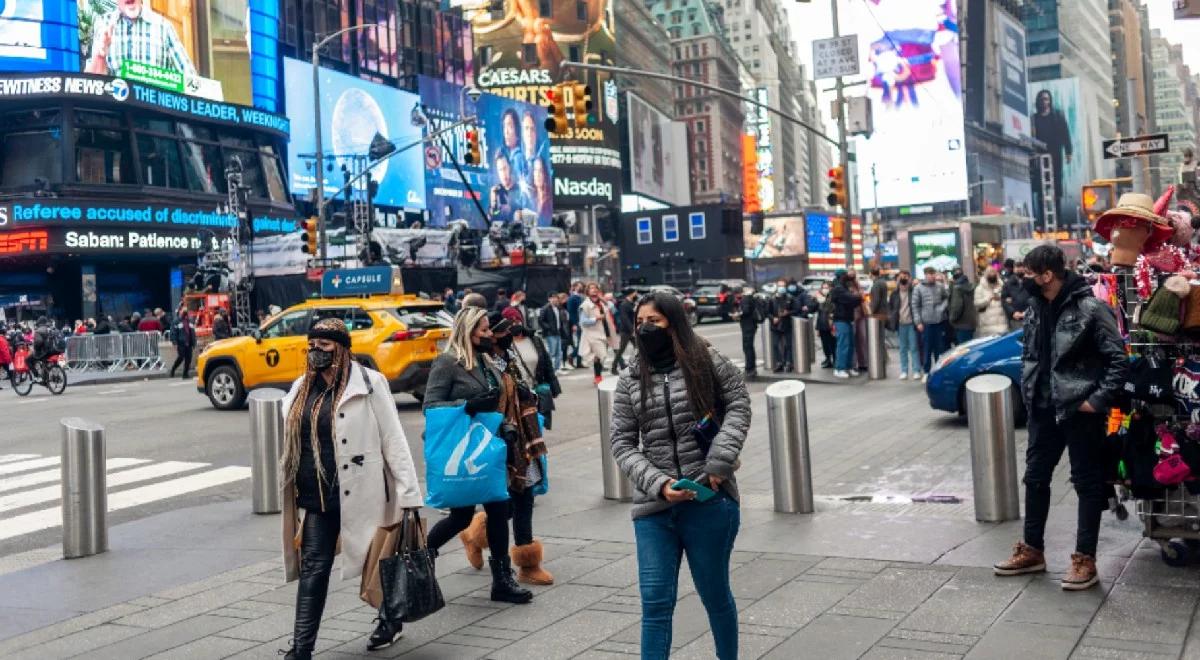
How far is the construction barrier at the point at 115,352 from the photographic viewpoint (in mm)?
32875

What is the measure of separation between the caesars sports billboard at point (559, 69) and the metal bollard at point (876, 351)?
7583cm

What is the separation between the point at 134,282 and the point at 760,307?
105ft

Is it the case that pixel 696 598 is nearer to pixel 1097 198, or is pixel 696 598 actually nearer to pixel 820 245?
pixel 1097 198

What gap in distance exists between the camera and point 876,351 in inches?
831

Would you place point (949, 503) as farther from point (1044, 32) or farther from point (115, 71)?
point (1044, 32)

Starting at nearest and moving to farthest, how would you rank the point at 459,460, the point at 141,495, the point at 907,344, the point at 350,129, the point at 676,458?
the point at 676,458 < the point at 459,460 < the point at 141,495 < the point at 907,344 < the point at 350,129

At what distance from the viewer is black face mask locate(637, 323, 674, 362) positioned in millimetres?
4906

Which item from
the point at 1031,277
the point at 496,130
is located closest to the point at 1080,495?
the point at 1031,277

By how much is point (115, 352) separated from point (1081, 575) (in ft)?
99.2

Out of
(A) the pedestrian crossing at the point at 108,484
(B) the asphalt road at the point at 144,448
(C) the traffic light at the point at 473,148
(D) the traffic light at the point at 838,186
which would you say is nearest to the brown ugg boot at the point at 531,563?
(B) the asphalt road at the point at 144,448

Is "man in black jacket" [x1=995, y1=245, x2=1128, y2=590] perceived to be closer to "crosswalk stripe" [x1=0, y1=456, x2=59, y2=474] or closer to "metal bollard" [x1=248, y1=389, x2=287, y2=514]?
"metal bollard" [x1=248, y1=389, x2=287, y2=514]

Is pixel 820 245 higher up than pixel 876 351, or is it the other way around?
pixel 820 245

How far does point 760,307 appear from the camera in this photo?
76.4ft

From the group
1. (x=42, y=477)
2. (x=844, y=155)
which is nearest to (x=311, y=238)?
(x=844, y=155)
